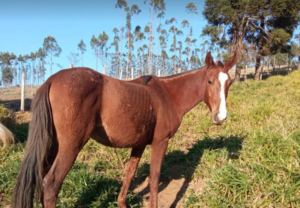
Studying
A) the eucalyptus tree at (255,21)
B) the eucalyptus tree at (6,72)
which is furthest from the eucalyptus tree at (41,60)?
the eucalyptus tree at (255,21)

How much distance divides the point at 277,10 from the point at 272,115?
1514 centimetres

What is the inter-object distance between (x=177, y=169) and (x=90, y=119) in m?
3.13

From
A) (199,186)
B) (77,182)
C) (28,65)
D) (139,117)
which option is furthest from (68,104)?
(28,65)

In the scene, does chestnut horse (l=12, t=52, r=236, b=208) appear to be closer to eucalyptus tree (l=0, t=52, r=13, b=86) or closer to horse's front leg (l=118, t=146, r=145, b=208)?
horse's front leg (l=118, t=146, r=145, b=208)

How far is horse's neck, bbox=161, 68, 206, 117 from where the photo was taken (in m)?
3.41

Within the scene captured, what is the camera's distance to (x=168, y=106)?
3188 mm

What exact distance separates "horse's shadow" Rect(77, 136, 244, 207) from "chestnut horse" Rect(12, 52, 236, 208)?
19.9 inches

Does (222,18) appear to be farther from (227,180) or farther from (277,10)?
(227,180)

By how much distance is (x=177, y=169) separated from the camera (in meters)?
4.75

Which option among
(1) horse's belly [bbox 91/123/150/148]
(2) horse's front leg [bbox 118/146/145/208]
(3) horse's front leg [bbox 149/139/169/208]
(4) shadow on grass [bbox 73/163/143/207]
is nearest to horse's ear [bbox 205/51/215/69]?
(3) horse's front leg [bbox 149/139/169/208]

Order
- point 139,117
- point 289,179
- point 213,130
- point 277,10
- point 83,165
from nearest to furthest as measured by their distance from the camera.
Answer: point 139,117, point 289,179, point 83,165, point 213,130, point 277,10

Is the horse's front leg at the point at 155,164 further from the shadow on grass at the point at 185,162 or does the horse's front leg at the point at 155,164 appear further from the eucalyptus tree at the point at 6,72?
the eucalyptus tree at the point at 6,72

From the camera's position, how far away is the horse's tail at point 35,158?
2021mm

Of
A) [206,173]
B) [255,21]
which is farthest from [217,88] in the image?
[255,21]
